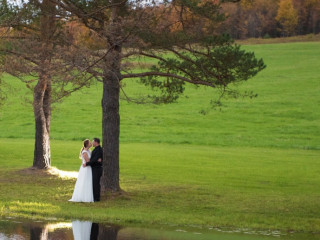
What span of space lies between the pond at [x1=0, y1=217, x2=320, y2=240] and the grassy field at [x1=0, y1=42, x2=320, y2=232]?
935mm

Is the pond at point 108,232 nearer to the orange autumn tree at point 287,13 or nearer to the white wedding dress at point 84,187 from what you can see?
the white wedding dress at point 84,187

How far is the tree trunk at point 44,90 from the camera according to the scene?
1946 cm

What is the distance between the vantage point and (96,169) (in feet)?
61.2

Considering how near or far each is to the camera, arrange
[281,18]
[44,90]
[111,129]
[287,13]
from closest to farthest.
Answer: [111,129], [44,90], [287,13], [281,18]

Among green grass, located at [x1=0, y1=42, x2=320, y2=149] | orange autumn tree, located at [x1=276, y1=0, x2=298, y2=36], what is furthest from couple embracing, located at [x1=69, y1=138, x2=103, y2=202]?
orange autumn tree, located at [x1=276, y1=0, x2=298, y2=36]

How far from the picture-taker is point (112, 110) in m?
19.7

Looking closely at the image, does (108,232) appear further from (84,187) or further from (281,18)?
(281,18)

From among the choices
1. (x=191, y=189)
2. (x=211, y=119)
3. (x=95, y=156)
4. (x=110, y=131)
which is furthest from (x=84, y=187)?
(x=211, y=119)

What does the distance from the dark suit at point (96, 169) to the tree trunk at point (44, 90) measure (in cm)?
211

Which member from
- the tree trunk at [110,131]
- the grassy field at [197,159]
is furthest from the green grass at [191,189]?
the tree trunk at [110,131]

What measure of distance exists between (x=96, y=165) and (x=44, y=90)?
671 centimetres

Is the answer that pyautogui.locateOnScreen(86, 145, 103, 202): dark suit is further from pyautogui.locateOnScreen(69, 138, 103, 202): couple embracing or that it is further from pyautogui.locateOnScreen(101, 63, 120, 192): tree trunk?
pyautogui.locateOnScreen(101, 63, 120, 192): tree trunk

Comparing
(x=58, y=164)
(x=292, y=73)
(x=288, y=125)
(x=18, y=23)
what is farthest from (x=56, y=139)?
(x=292, y=73)

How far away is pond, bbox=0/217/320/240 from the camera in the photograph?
12.7 m
